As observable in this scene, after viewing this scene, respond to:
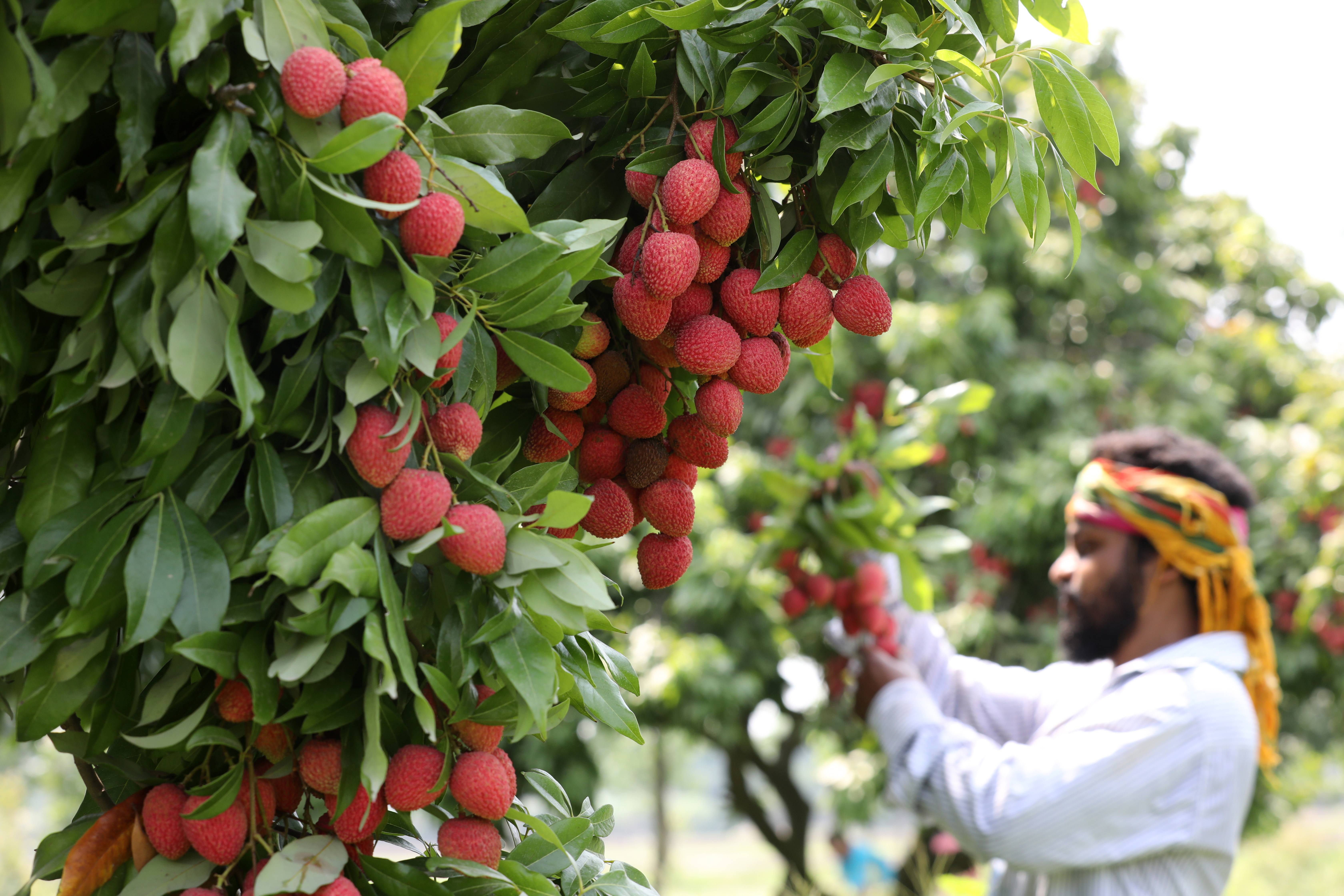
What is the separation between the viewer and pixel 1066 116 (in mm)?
861

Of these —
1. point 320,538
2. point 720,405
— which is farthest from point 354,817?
point 720,405

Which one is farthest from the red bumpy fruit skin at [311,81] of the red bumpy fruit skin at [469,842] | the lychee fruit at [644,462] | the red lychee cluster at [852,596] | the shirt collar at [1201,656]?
the shirt collar at [1201,656]

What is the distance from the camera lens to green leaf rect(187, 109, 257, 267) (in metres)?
0.61

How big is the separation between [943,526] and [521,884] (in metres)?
4.43

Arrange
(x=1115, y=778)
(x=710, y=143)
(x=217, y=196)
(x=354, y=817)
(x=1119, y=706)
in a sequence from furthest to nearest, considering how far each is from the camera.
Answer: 1. (x=1119, y=706)
2. (x=1115, y=778)
3. (x=710, y=143)
4. (x=354, y=817)
5. (x=217, y=196)

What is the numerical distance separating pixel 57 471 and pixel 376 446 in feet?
0.70

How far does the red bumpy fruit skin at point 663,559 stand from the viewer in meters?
0.94

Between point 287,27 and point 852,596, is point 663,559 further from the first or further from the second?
point 852,596

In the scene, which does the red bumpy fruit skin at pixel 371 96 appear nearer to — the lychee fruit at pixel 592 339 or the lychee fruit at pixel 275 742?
the lychee fruit at pixel 592 339

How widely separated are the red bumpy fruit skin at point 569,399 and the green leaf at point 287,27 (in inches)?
12.2

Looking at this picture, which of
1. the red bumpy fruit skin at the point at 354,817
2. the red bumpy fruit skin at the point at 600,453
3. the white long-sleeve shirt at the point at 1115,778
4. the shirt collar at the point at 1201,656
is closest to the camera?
the red bumpy fruit skin at the point at 354,817

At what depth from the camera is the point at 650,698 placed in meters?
4.09

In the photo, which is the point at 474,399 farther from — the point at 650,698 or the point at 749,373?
the point at 650,698

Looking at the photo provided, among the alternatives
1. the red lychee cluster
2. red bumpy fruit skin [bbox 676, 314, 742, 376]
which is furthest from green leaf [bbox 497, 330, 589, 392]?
the red lychee cluster
